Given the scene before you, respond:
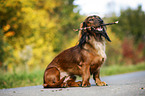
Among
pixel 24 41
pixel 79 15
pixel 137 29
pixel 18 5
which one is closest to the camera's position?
pixel 18 5

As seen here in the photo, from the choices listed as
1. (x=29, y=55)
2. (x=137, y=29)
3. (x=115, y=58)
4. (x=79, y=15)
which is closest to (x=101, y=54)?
(x=29, y=55)

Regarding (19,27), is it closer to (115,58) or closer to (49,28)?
(49,28)

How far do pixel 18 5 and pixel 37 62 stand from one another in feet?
20.4

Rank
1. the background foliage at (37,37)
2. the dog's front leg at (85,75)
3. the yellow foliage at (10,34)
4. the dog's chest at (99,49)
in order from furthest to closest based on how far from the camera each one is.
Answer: the yellow foliage at (10,34), the background foliage at (37,37), the dog's chest at (99,49), the dog's front leg at (85,75)

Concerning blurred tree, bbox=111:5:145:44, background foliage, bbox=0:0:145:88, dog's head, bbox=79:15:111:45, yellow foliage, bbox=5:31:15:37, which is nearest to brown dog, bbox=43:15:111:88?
dog's head, bbox=79:15:111:45

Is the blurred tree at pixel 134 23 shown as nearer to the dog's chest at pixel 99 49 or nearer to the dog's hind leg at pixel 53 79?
the dog's chest at pixel 99 49

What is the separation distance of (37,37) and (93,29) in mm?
13094

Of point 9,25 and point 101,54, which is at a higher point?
point 9,25

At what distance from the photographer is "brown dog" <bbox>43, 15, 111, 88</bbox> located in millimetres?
4789

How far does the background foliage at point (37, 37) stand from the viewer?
12088 mm

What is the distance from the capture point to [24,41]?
16312mm

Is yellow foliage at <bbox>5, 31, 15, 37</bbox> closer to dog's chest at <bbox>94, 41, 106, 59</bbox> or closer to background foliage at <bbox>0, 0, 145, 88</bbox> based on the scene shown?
A: background foliage at <bbox>0, 0, 145, 88</bbox>

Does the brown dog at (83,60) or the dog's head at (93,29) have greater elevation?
the dog's head at (93,29)

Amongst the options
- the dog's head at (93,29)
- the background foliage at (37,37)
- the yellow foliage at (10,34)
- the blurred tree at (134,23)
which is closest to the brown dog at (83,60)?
the dog's head at (93,29)
